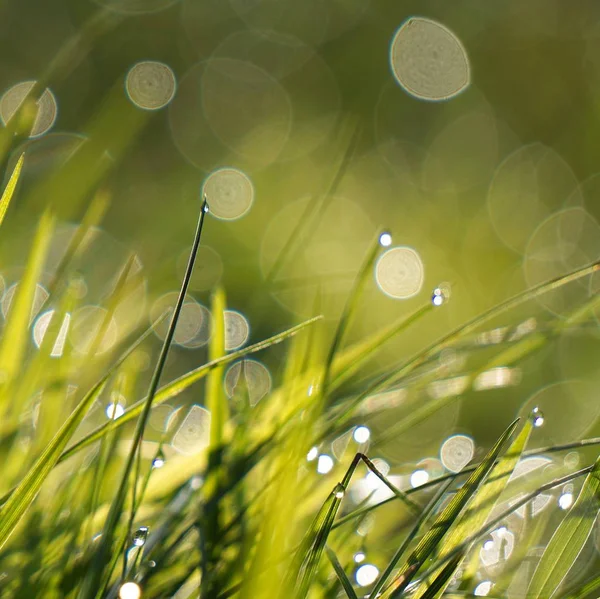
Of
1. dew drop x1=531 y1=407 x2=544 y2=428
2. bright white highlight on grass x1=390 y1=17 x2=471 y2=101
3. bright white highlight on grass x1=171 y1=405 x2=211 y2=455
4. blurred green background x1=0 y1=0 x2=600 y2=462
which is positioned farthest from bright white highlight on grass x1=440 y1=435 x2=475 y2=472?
bright white highlight on grass x1=390 y1=17 x2=471 y2=101

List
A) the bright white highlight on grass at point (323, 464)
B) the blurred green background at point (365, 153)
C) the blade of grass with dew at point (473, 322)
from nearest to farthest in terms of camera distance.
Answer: the blade of grass with dew at point (473, 322), the bright white highlight on grass at point (323, 464), the blurred green background at point (365, 153)

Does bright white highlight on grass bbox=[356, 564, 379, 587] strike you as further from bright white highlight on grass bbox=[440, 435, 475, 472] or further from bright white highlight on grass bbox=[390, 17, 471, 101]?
bright white highlight on grass bbox=[390, 17, 471, 101]

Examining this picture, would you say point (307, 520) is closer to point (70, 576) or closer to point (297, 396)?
point (297, 396)

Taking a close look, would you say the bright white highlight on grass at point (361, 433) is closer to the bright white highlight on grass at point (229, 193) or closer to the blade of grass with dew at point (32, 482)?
the blade of grass with dew at point (32, 482)

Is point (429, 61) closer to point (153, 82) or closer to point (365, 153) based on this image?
point (365, 153)

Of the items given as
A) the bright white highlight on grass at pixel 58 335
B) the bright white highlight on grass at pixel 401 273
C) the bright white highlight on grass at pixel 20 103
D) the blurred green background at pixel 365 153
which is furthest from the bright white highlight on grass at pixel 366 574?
the bright white highlight on grass at pixel 401 273
